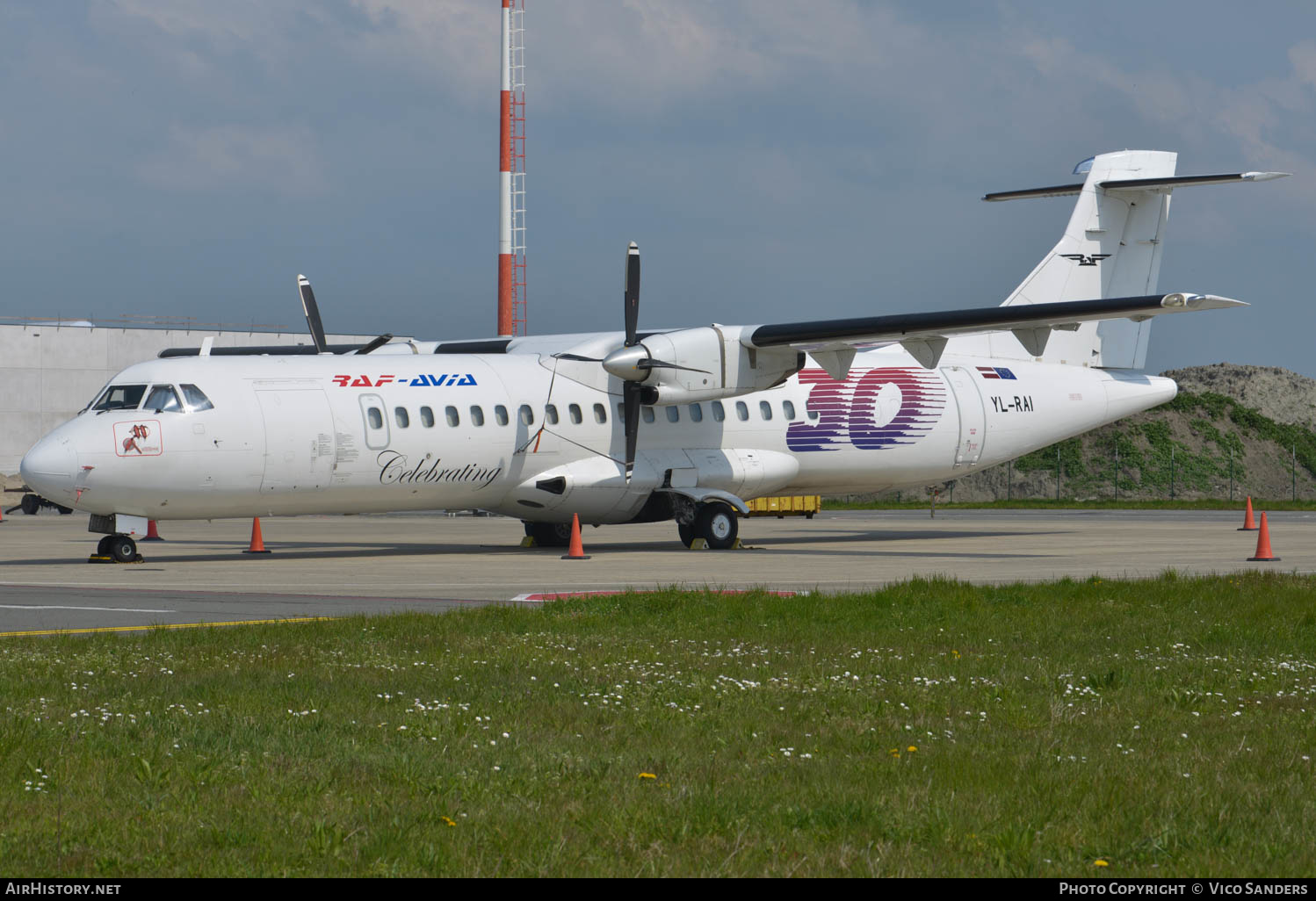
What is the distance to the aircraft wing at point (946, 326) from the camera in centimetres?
2227

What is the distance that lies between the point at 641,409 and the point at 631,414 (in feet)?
2.80

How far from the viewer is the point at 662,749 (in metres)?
7.50

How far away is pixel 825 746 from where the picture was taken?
7645 mm

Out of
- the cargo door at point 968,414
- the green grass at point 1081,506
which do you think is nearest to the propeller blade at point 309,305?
the cargo door at point 968,414

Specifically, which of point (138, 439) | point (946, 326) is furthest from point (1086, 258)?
point (138, 439)

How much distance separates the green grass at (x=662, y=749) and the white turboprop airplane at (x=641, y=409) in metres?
10.00

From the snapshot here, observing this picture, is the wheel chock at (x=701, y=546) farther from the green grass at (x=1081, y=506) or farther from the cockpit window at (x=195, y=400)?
the green grass at (x=1081, y=506)

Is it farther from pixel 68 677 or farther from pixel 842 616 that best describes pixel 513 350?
pixel 68 677

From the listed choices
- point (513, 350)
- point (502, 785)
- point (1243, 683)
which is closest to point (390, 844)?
point (502, 785)

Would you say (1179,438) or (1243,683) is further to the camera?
(1179,438)

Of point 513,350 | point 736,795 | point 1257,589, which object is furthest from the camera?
point 513,350

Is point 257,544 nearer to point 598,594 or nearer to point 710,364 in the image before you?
point 710,364

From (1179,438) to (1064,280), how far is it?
3706cm

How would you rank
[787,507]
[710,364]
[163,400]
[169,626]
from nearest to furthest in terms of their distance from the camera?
[169,626], [163,400], [710,364], [787,507]
